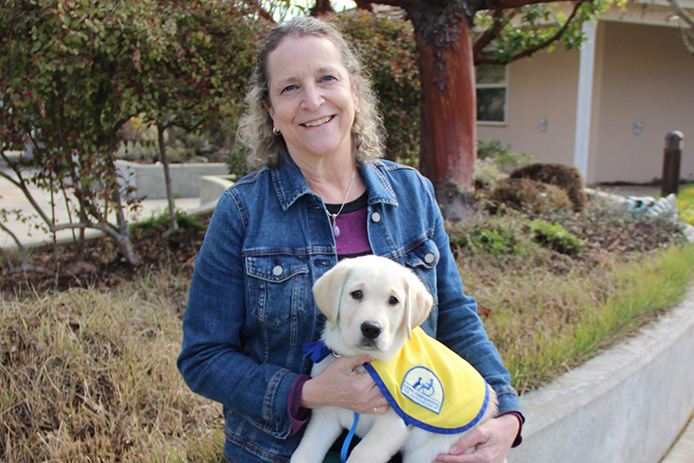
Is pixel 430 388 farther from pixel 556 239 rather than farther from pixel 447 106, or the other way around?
pixel 447 106

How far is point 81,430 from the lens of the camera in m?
3.00

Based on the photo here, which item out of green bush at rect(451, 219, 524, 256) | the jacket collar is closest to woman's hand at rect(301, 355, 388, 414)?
the jacket collar

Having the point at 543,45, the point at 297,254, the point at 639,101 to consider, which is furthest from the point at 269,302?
the point at 639,101

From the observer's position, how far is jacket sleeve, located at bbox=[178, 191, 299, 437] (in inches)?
79.7

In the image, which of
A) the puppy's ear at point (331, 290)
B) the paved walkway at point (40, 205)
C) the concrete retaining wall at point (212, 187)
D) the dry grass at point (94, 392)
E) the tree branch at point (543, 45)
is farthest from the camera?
the concrete retaining wall at point (212, 187)

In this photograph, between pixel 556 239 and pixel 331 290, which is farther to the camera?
pixel 556 239

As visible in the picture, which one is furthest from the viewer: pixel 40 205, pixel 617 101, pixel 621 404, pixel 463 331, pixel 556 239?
pixel 617 101

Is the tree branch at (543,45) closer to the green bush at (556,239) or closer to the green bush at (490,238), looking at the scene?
the green bush at (556,239)

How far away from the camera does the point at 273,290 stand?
212 centimetres

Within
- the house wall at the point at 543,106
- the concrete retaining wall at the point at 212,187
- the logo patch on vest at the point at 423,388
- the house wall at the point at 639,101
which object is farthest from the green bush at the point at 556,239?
the house wall at the point at 639,101

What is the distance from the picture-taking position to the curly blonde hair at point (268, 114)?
7.48ft

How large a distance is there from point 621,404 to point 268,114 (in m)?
2.77

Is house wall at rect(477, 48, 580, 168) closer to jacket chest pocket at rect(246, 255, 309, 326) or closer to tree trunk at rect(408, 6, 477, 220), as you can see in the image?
tree trunk at rect(408, 6, 477, 220)

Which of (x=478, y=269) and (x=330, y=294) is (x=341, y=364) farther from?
(x=478, y=269)
